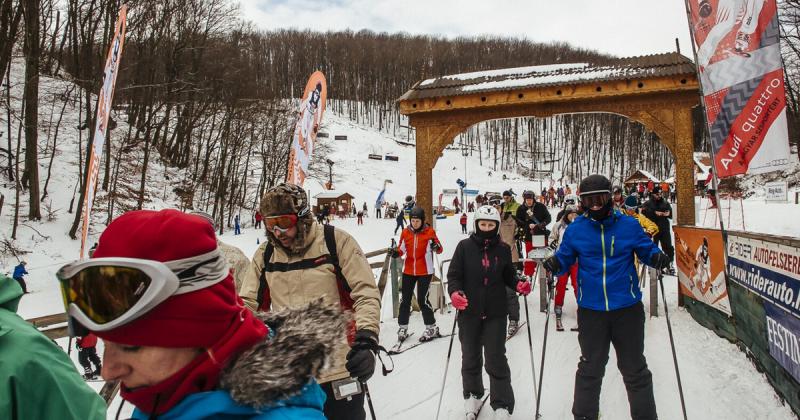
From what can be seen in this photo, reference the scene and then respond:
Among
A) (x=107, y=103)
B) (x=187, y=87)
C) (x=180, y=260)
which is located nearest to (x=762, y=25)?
(x=180, y=260)

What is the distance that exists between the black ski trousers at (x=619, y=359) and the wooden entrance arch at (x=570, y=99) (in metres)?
7.00

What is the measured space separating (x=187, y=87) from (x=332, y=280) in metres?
30.7

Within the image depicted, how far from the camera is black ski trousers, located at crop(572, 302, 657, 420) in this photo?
359 centimetres

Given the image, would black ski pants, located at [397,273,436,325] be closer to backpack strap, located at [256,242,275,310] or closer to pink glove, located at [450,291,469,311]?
pink glove, located at [450,291,469,311]

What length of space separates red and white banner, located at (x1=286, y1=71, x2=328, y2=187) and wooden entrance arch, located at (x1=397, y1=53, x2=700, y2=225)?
3.33 metres

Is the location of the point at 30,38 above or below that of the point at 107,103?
above

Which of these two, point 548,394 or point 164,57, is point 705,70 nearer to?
point 548,394

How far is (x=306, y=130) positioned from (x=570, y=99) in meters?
5.92

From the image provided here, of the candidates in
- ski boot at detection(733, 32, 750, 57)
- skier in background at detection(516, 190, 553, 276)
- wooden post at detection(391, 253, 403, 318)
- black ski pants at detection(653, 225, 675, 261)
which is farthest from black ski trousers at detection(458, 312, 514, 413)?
black ski pants at detection(653, 225, 675, 261)

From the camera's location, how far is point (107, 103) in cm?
692

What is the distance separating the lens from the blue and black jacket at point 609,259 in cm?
362

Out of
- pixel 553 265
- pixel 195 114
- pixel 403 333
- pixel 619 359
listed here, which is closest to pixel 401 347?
pixel 403 333

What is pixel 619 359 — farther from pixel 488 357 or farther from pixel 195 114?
pixel 195 114

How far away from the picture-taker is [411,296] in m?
6.79
